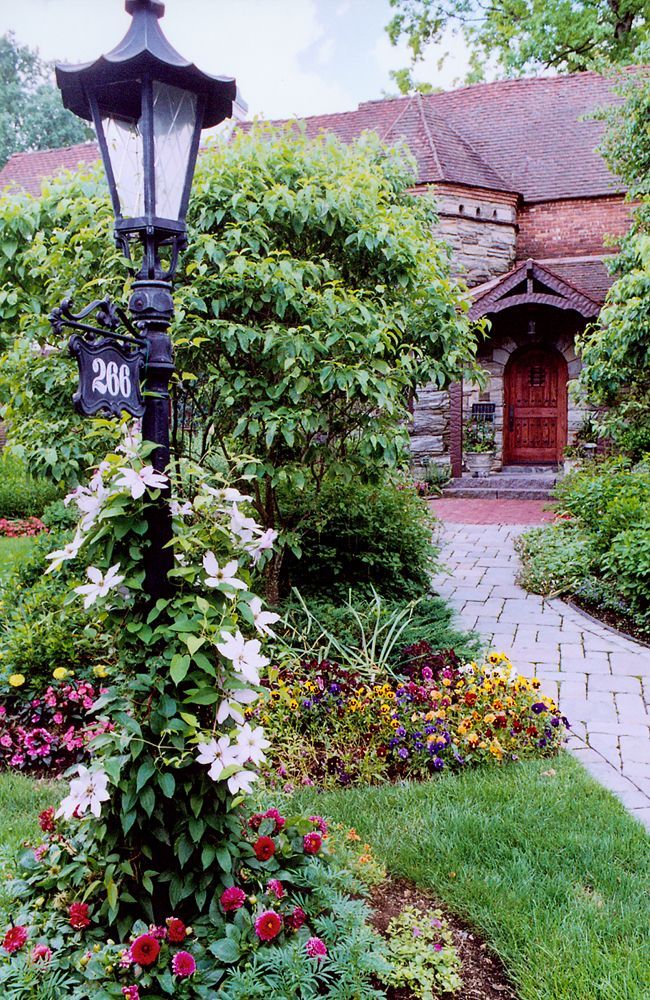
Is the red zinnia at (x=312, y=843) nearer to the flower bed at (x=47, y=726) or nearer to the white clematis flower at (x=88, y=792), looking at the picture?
the white clematis flower at (x=88, y=792)

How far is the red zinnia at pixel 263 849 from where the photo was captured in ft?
7.16

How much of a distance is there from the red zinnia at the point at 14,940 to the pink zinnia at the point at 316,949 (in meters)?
0.74

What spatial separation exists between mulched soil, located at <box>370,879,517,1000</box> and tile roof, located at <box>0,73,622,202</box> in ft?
41.8

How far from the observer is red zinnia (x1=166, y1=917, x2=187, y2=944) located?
6.40 ft

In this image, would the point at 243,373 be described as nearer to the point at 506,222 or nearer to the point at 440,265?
the point at 440,265

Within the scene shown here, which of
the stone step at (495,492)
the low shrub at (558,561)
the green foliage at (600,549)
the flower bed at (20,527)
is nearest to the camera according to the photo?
the green foliage at (600,549)

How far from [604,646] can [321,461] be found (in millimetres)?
2412

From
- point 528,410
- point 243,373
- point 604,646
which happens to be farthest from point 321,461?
point 528,410

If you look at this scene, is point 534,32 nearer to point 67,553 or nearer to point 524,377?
point 524,377

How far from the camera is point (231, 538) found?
6.96ft

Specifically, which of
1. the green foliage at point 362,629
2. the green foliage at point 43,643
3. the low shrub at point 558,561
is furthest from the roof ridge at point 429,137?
the green foliage at point 43,643

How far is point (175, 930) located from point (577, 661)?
3736mm

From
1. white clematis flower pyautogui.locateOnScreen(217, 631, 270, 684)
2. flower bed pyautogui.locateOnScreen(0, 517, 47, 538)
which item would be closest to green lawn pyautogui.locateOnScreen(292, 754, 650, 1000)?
white clematis flower pyautogui.locateOnScreen(217, 631, 270, 684)

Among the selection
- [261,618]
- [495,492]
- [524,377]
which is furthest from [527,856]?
[524,377]
